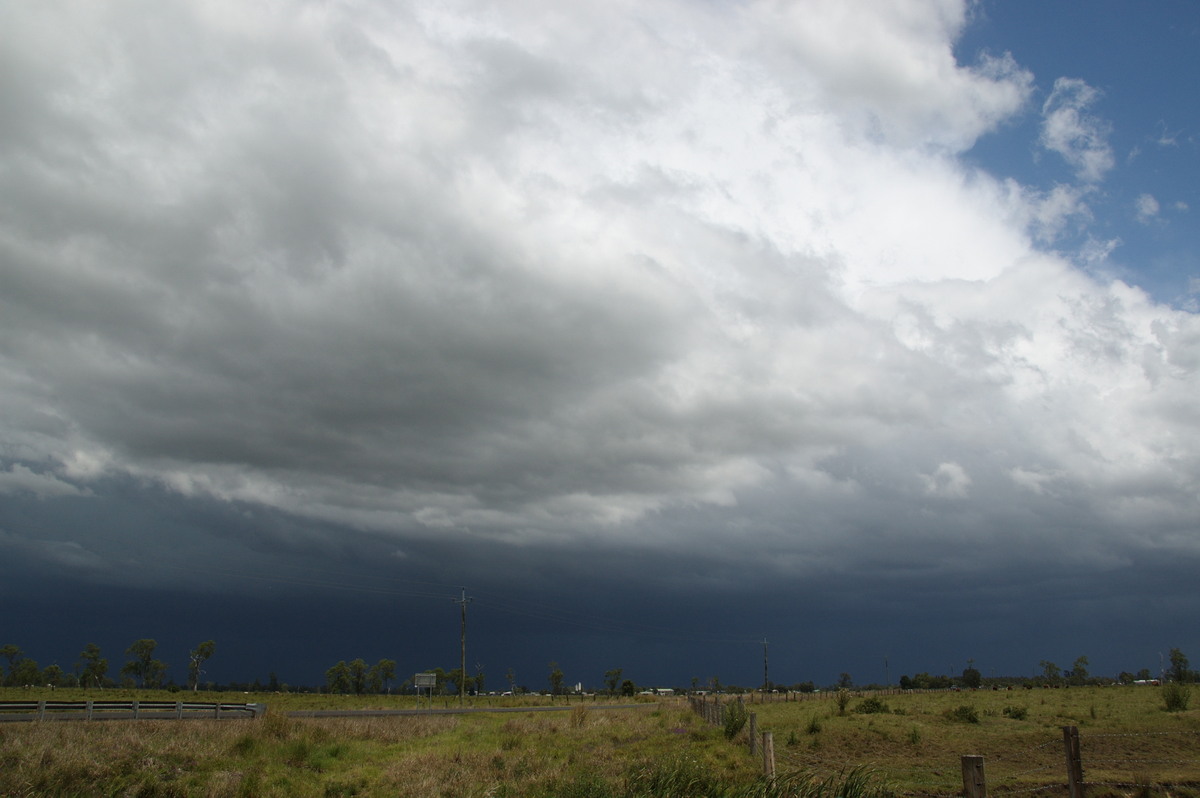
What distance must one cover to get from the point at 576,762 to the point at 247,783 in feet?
32.4

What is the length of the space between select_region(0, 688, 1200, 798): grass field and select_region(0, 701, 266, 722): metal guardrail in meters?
5.82

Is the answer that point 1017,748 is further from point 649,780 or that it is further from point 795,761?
point 649,780

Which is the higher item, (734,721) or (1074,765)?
(1074,765)

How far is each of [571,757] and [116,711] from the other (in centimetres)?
2716

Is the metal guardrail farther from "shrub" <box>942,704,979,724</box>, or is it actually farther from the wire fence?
"shrub" <box>942,704,979,724</box>

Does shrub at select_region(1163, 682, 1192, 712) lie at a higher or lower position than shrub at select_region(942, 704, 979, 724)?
higher

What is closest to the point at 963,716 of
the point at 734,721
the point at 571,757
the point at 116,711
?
the point at 734,721

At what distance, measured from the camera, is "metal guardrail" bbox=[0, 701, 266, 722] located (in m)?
35.3

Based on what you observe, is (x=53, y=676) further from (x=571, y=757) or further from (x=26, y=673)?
(x=571, y=757)

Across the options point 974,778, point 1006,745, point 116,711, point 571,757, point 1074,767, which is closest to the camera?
point 974,778

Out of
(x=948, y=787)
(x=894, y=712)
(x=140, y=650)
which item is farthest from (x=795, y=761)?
(x=140, y=650)

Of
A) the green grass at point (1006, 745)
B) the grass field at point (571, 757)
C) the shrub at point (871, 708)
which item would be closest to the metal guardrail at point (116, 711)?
the grass field at point (571, 757)

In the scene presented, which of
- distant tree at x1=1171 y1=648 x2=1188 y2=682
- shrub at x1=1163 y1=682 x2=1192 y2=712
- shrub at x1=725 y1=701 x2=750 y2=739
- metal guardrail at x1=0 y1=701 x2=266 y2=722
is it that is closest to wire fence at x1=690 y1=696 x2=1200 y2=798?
shrub at x1=725 y1=701 x2=750 y2=739

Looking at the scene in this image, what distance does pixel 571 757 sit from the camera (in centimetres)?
2667
